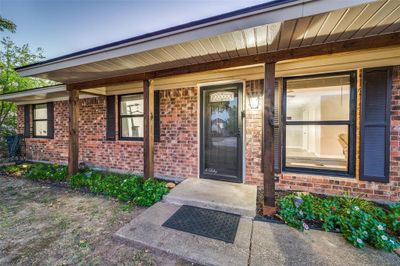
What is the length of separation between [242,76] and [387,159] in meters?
2.79

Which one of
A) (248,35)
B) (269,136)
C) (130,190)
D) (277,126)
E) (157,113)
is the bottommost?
(130,190)

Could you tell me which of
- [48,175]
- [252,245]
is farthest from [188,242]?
[48,175]

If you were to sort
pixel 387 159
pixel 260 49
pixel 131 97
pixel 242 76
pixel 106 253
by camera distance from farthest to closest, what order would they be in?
pixel 131 97 < pixel 242 76 < pixel 387 159 < pixel 260 49 < pixel 106 253

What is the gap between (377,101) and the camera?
8.89ft

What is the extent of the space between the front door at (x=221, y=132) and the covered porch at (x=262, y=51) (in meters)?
0.29

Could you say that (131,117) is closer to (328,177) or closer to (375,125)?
(328,177)

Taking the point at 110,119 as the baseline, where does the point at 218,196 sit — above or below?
below

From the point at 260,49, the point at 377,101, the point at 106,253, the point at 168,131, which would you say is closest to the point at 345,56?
the point at 377,101

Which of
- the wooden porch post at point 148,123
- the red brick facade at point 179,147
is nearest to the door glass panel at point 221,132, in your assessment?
the red brick facade at point 179,147

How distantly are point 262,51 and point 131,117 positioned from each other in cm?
380

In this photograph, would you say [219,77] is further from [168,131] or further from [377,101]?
[377,101]

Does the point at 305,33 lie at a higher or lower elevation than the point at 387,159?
higher

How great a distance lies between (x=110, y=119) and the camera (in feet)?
16.2

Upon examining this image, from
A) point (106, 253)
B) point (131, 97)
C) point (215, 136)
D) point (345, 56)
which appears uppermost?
point (345, 56)
